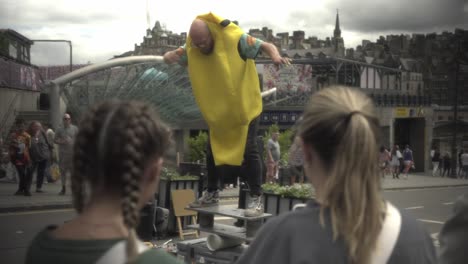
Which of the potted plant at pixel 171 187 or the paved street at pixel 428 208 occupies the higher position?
the potted plant at pixel 171 187

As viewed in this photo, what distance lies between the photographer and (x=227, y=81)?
5.54 metres

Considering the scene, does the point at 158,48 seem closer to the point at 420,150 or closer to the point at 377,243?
the point at 420,150

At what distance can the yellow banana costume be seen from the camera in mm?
5582

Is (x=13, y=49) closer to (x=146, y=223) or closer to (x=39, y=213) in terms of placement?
(x=39, y=213)

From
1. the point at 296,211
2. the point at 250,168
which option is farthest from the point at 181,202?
the point at 296,211

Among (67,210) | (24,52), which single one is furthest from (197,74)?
(24,52)

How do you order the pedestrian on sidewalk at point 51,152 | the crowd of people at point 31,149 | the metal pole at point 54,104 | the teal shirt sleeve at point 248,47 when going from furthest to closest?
the metal pole at point 54,104 → the pedestrian on sidewalk at point 51,152 → the crowd of people at point 31,149 → the teal shirt sleeve at point 248,47

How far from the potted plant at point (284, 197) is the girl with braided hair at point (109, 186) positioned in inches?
161

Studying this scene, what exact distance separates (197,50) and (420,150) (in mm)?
41091

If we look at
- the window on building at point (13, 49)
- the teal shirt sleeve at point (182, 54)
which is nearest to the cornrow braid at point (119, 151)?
the teal shirt sleeve at point (182, 54)

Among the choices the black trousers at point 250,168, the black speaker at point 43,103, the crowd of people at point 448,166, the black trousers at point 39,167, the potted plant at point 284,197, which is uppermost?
the black speaker at point 43,103

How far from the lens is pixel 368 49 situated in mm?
86938

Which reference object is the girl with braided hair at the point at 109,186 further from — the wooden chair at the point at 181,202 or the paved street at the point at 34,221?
the wooden chair at the point at 181,202

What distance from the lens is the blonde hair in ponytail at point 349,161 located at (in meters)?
1.91
